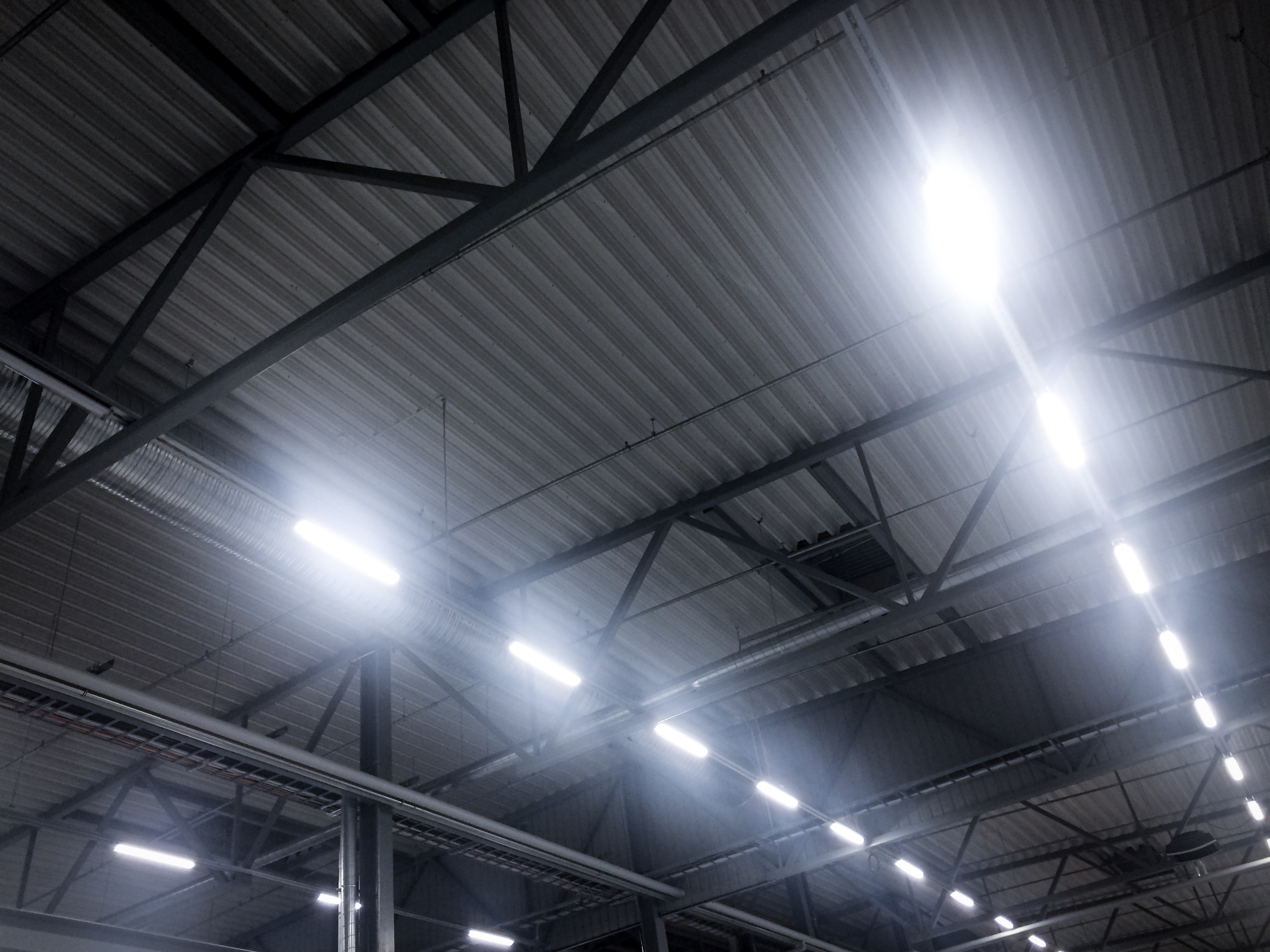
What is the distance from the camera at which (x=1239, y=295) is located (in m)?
11.9

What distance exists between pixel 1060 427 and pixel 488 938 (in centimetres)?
1669

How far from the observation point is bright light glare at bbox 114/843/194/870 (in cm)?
1591

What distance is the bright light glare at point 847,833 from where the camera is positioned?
60.8ft

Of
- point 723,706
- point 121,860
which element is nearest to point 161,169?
point 723,706

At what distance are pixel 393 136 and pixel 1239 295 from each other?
10.1 m

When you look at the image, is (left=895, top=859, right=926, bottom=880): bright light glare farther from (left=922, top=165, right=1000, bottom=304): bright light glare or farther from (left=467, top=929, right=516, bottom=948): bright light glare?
(left=922, top=165, right=1000, bottom=304): bright light glare

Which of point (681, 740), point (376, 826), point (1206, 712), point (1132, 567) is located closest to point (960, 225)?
point (1132, 567)

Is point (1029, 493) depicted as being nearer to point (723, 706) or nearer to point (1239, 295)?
point (1239, 295)

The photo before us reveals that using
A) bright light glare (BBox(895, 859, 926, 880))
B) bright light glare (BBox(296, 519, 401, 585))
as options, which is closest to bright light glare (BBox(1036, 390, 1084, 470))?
bright light glare (BBox(296, 519, 401, 585))

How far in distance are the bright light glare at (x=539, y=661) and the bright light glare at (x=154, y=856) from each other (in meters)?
8.70

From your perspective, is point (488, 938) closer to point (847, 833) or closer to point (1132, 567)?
point (847, 833)

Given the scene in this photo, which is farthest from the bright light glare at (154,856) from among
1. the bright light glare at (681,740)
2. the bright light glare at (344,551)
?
the bright light glare at (344,551)

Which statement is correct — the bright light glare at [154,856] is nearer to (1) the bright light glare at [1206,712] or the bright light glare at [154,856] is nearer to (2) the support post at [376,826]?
(2) the support post at [376,826]

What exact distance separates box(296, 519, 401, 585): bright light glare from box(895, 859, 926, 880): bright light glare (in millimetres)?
16311
